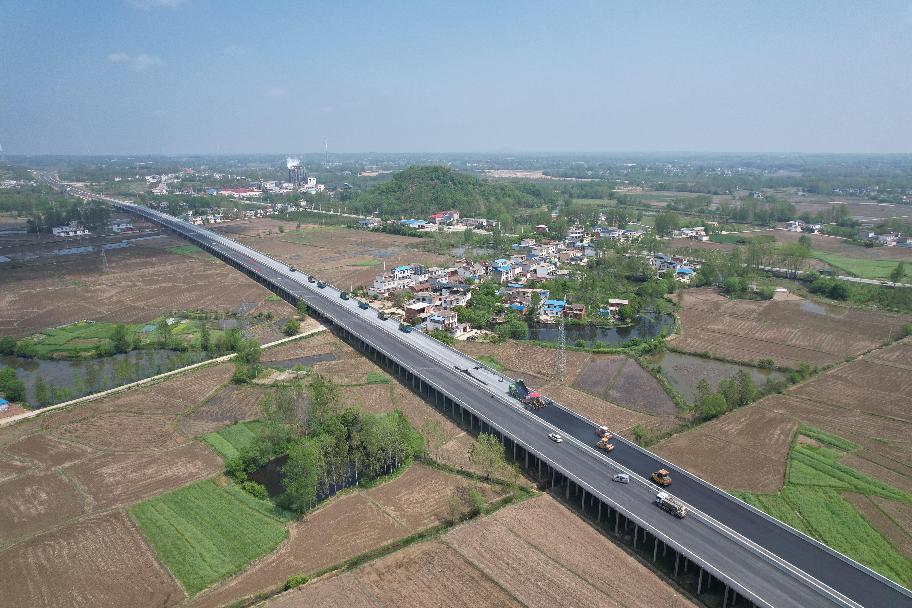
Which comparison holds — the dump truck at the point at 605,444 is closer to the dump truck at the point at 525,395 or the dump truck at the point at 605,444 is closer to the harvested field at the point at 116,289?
the dump truck at the point at 525,395

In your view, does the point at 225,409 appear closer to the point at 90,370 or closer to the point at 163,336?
the point at 90,370

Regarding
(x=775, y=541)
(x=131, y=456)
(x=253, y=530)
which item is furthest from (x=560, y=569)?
(x=131, y=456)

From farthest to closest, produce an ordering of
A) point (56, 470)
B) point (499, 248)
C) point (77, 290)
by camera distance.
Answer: point (499, 248) → point (77, 290) → point (56, 470)

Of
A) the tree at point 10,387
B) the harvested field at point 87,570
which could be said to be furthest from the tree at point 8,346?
the harvested field at point 87,570

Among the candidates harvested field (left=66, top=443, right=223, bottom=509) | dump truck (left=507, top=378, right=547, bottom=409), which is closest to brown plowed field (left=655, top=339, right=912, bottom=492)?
dump truck (left=507, top=378, right=547, bottom=409)

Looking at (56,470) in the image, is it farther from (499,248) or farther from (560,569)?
(499,248)
